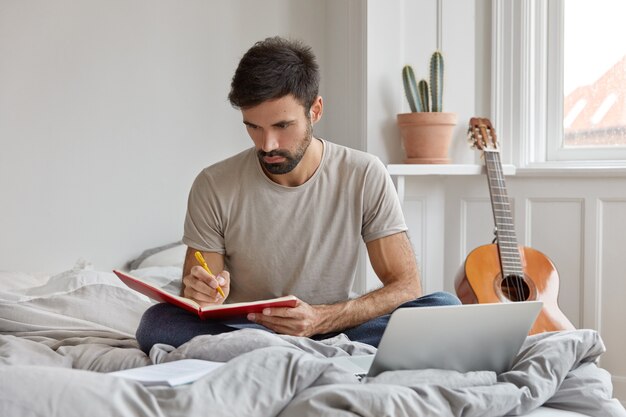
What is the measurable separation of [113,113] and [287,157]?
144 centimetres

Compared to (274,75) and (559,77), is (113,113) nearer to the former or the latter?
(274,75)

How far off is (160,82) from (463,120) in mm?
1183

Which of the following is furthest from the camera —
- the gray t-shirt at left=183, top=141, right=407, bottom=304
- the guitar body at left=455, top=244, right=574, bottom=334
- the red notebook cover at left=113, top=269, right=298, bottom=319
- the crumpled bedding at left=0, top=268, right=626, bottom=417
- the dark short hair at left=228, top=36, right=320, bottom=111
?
the guitar body at left=455, top=244, right=574, bottom=334

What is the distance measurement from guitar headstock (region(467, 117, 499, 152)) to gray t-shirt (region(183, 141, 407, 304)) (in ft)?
3.60

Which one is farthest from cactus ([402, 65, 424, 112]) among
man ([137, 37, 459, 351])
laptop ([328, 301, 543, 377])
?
laptop ([328, 301, 543, 377])

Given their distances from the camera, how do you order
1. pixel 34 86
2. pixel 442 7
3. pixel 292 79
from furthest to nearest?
1. pixel 442 7
2. pixel 34 86
3. pixel 292 79

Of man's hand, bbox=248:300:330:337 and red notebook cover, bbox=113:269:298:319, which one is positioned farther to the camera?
man's hand, bbox=248:300:330:337

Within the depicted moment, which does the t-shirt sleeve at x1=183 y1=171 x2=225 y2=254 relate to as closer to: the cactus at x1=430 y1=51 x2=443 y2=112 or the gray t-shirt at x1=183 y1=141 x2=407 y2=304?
the gray t-shirt at x1=183 y1=141 x2=407 y2=304

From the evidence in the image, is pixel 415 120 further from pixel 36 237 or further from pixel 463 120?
pixel 36 237

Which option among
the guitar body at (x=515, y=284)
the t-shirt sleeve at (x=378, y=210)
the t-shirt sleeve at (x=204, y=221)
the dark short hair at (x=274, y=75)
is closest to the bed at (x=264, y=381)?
the t-shirt sleeve at (x=204, y=221)

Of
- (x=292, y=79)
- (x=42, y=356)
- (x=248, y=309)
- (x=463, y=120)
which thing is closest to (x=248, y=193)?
(x=292, y=79)

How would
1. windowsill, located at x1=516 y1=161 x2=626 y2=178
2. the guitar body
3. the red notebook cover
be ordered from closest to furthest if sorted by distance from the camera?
the red notebook cover
the guitar body
windowsill, located at x1=516 y1=161 x2=626 y2=178

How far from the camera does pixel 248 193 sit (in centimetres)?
217

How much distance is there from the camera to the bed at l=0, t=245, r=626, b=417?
1.16 metres
